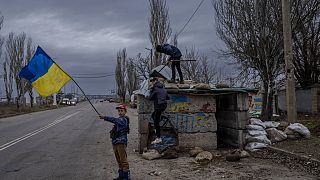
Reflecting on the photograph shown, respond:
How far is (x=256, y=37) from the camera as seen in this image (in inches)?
711

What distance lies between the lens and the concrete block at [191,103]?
12.5 m

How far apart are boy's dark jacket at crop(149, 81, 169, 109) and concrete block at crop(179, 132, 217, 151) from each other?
1404 mm

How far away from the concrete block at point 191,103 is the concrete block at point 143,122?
69cm

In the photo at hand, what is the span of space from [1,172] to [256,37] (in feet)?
40.3

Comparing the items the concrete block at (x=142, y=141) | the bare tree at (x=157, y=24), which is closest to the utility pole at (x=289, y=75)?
the concrete block at (x=142, y=141)

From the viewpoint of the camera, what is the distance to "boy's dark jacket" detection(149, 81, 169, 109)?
447 inches

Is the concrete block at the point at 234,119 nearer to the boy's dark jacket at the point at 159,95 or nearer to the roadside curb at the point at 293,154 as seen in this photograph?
the roadside curb at the point at 293,154

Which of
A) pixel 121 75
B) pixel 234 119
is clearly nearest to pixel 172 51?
pixel 234 119

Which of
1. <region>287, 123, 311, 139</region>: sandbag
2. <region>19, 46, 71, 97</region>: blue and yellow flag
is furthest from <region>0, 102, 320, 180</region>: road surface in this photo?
<region>287, 123, 311, 139</region>: sandbag

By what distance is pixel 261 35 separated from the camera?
683 inches

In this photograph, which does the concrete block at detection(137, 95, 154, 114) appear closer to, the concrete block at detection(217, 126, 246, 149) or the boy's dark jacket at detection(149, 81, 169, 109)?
the boy's dark jacket at detection(149, 81, 169, 109)

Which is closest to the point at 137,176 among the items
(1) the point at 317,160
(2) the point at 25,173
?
(2) the point at 25,173

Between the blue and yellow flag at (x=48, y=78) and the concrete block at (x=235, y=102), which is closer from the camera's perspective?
the blue and yellow flag at (x=48, y=78)

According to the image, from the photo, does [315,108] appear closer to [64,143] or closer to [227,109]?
[227,109]
